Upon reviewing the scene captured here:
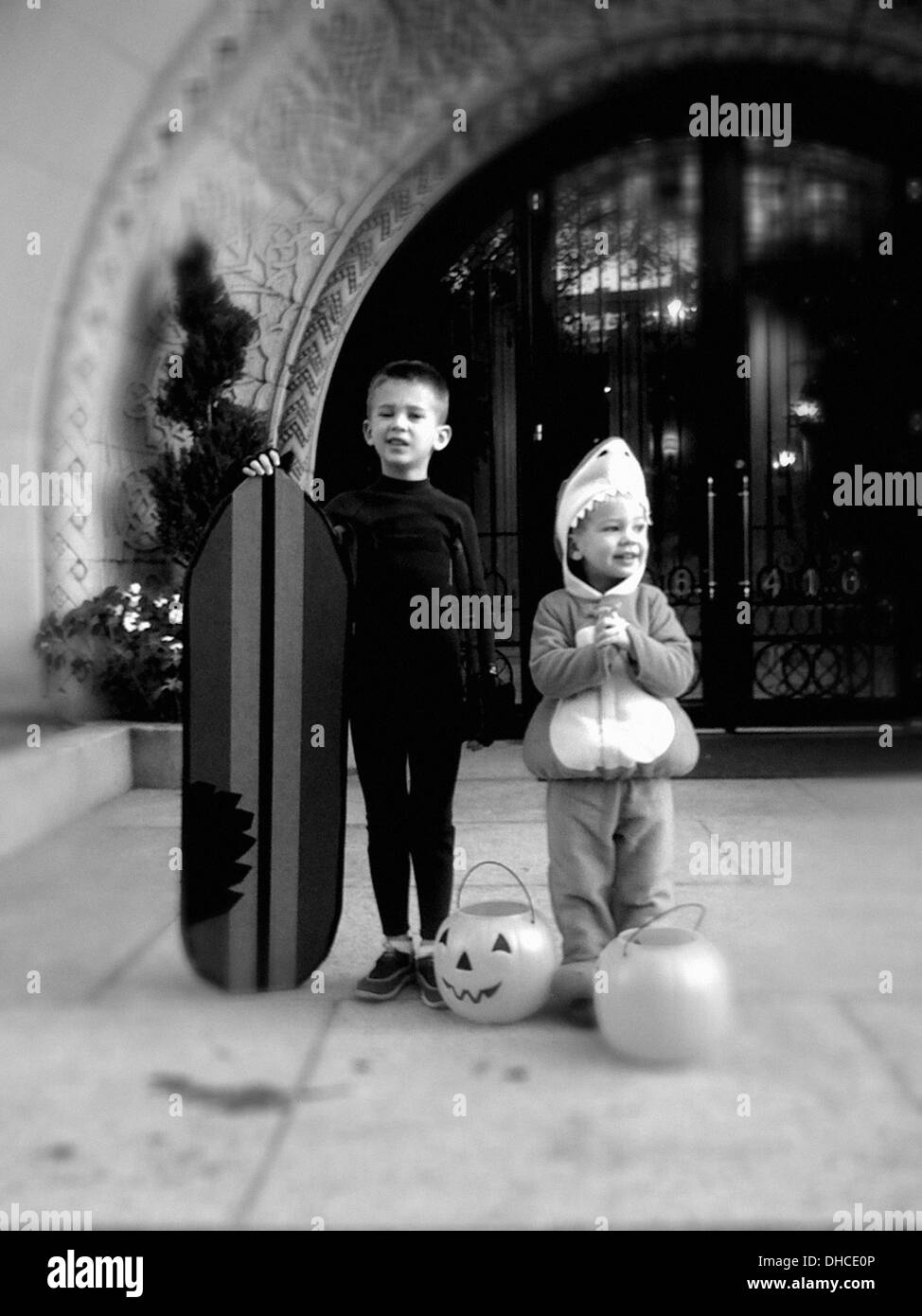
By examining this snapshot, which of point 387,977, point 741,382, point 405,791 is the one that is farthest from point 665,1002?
point 741,382

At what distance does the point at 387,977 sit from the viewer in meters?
3.01

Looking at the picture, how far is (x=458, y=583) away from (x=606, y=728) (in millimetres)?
561

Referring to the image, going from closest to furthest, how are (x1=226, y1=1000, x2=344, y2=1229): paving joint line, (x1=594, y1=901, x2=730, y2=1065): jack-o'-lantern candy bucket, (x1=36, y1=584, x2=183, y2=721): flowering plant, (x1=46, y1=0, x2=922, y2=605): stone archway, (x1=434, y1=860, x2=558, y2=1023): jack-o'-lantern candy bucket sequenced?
(x1=226, y1=1000, x2=344, y2=1229): paving joint line, (x1=594, y1=901, x2=730, y2=1065): jack-o'-lantern candy bucket, (x1=434, y1=860, x2=558, y2=1023): jack-o'-lantern candy bucket, (x1=36, y1=584, x2=183, y2=721): flowering plant, (x1=46, y1=0, x2=922, y2=605): stone archway

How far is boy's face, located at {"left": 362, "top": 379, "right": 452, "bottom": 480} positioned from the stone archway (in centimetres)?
329

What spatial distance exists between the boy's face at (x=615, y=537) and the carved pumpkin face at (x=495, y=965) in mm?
840

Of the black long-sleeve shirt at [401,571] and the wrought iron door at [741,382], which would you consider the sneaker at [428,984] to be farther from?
the wrought iron door at [741,382]

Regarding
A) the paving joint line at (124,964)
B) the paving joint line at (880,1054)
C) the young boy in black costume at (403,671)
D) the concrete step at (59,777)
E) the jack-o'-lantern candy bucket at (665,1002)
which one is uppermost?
the young boy in black costume at (403,671)

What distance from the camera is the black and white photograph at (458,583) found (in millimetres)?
2586

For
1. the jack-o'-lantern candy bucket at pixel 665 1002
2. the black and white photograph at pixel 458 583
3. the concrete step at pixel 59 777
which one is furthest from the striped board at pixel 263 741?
the concrete step at pixel 59 777

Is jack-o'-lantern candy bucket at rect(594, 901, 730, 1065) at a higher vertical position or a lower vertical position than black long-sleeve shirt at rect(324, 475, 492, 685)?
lower

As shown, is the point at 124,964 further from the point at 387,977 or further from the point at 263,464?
the point at 263,464

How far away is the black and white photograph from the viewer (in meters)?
2.59

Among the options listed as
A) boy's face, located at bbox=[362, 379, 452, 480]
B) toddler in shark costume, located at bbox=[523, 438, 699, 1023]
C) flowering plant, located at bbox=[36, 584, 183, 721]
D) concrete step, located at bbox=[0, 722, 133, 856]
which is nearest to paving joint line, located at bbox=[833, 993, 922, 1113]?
toddler in shark costume, located at bbox=[523, 438, 699, 1023]

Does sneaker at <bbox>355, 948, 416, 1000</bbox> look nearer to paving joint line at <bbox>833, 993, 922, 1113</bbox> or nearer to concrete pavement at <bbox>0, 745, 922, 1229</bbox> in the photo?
concrete pavement at <bbox>0, 745, 922, 1229</bbox>
